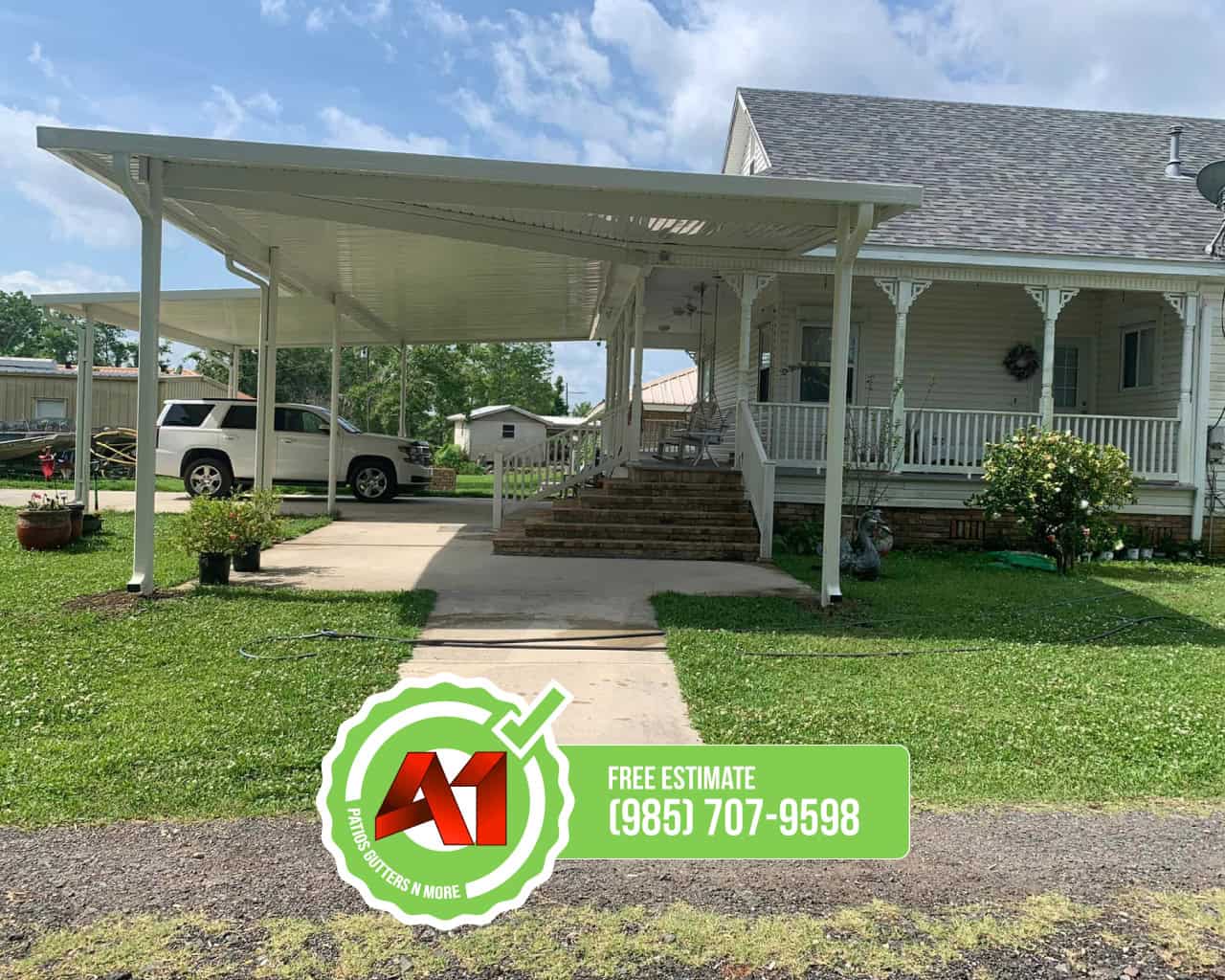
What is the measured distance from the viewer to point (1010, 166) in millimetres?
14242

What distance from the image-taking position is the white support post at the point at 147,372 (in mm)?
7078

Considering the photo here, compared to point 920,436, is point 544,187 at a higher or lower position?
higher

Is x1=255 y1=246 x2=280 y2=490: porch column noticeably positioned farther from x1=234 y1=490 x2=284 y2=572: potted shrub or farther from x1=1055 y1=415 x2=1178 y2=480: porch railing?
x1=1055 y1=415 x2=1178 y2=480: porch railing

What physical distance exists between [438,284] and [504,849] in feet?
36.5

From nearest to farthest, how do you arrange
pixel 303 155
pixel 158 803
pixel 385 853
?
pixel 385 853
pixel 158 803
pixel 303 155

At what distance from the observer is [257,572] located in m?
8.48

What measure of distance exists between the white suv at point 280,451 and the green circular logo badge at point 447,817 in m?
12.2

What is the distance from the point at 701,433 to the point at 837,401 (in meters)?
4.88

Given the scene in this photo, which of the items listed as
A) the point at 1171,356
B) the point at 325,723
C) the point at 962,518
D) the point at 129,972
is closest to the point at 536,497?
the point at 962,518

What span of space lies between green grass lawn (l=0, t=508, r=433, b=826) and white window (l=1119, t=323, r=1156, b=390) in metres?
10.4

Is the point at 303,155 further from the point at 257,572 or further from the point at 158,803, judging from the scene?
the point at 158,803

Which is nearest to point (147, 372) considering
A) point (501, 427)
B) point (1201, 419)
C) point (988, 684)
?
point (988, 684)

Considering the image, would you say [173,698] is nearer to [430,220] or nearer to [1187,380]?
[430,220]

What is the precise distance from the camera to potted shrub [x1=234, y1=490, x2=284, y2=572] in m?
8.00
